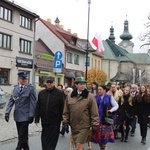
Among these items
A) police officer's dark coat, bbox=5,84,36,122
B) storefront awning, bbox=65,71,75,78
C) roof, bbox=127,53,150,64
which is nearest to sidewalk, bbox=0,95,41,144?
police officer's dark coat, bbox=5,84,36,122

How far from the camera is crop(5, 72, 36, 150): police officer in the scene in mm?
7098

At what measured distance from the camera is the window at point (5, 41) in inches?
1229

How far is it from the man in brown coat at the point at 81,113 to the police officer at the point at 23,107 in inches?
41.6

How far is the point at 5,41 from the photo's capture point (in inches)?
1257

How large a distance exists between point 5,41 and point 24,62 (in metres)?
3.47

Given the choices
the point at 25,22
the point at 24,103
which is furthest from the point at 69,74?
the point at 24,103

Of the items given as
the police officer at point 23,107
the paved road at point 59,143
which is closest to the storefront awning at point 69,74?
the paved road at point 59,143

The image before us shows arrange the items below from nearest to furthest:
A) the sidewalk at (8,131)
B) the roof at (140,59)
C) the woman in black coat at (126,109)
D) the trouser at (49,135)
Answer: the trouser at (49,135) → the sidewalk at (8,131) → the woman in black coat at (126,109) → the roof at (140,59)

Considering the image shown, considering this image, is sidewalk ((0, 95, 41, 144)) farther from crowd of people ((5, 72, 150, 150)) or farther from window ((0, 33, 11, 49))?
window ((0, 33, 11, 49))

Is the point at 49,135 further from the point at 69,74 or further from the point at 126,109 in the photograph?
the point at 69,74

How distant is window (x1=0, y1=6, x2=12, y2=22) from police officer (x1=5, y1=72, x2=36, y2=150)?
24.9 m

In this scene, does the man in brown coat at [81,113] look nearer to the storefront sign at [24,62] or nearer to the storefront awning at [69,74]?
the storefront sign at [24,62]

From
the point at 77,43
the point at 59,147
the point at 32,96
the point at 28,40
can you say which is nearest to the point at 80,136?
the point at 32,96

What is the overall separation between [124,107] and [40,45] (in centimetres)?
3625
